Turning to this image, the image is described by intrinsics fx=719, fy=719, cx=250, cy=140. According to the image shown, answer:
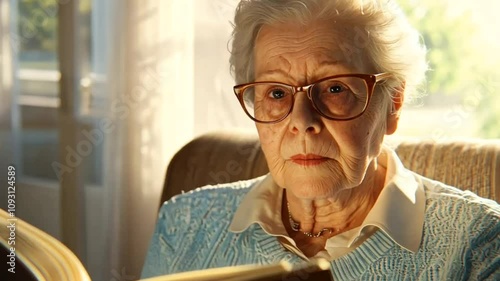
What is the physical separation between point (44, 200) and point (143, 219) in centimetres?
23

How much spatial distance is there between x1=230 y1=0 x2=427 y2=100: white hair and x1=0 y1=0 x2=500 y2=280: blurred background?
0.31 m

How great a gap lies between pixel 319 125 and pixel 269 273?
0.57 feet

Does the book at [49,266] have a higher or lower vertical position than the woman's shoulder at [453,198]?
lower

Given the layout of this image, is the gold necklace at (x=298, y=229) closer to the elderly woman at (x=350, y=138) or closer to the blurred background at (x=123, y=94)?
the elderly woman at (x=350, y=138)

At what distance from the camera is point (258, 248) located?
2.91 feet

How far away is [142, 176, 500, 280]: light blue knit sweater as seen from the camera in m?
0.76

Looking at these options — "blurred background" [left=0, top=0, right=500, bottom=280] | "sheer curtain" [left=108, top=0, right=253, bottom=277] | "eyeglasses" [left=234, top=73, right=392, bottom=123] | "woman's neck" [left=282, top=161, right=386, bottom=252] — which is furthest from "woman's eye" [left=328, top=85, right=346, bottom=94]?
"sheer curtain" [left=108, top=0, right=253, bottom=277]

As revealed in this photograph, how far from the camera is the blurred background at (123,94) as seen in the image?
1.16 meters

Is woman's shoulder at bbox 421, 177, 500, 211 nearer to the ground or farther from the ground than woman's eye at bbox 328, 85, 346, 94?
nearer to the ground

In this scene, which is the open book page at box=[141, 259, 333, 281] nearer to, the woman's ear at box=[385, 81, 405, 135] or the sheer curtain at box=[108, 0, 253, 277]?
the woman's ear at box=[385, 81, 405, 135]

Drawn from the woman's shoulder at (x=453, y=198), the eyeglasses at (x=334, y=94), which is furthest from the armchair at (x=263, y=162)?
the eyeglasses at (x=334, y=94)

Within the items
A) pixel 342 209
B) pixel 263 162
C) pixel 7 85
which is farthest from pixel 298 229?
pixel 7 85

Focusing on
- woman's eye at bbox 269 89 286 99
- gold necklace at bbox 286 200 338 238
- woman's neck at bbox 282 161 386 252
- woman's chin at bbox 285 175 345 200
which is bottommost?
gold necklace at bbox 286 200 338 238

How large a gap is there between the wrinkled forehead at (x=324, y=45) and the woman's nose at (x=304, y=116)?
0.04 meters
